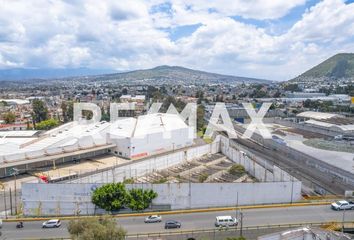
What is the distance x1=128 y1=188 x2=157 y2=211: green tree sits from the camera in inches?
616

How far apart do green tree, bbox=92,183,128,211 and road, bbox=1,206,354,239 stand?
2.72ft

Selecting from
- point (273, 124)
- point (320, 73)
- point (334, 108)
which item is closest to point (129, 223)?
point (273, 124)

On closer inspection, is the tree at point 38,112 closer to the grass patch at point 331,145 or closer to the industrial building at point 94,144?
the industrial building at point 94,144

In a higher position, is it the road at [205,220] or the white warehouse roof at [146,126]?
the white warehouse roof at [146,126]

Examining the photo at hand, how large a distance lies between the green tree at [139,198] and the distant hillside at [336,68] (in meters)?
173

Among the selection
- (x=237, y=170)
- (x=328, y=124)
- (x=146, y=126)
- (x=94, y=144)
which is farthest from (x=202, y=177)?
(x=328, y=124)

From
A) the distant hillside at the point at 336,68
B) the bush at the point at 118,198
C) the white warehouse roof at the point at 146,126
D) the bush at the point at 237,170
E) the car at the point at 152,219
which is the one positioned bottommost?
the car at the point at 152,219

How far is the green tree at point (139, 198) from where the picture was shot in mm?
15648

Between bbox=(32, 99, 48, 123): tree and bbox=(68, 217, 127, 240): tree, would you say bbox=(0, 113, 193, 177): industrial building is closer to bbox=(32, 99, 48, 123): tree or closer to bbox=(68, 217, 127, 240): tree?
bbox=(68, 217, 127, 240): tree

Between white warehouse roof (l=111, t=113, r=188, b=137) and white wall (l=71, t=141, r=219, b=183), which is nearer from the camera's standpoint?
white wall (l=71, t=141, r=219, b=183)

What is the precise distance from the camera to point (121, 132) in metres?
29.0

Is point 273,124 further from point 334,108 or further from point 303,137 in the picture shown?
point 334,108

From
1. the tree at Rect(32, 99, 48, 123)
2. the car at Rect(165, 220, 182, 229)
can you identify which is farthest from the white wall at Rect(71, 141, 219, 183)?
the tree at Rect(32, 99, 48, 123)

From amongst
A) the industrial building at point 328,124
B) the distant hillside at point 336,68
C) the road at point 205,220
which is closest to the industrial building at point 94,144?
the road at point 205,220
